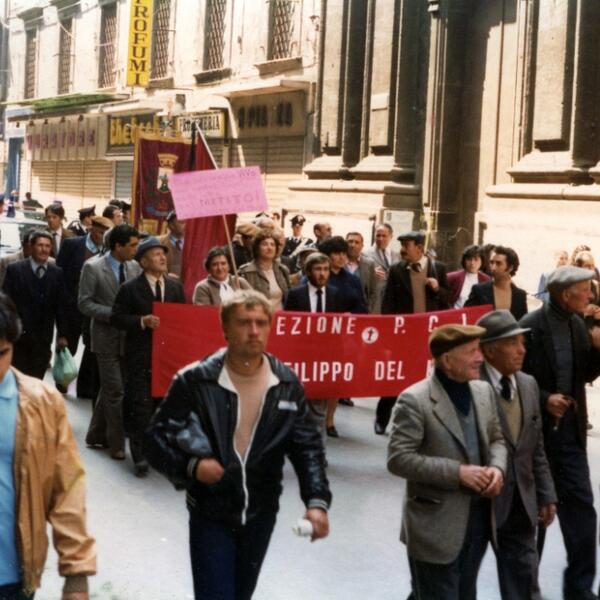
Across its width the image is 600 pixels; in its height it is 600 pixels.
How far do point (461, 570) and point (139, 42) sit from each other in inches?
1109

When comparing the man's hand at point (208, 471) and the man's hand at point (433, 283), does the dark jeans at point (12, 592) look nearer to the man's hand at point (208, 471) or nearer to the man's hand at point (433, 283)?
the man's hand at point (208, 471)

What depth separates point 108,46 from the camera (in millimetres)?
35562

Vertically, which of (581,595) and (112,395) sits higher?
(112,395)

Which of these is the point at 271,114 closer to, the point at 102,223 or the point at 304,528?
the point at 102,223

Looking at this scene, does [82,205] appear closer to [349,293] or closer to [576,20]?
[576,20]

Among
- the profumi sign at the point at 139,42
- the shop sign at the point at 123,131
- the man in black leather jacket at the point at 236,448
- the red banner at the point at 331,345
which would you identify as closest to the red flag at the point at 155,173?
the red banner at the point at 331,345

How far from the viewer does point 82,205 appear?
37.7m

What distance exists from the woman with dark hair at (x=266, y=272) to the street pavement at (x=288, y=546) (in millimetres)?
1440

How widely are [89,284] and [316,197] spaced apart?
13.7 m

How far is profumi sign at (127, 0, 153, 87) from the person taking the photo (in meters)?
31.3

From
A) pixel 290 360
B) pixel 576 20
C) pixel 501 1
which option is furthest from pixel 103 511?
pixel 501 1

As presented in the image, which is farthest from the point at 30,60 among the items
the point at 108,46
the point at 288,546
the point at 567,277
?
the point at 567,277

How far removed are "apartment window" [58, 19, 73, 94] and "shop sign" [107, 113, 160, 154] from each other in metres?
5.38

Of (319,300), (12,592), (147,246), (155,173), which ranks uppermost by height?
(155,173)
